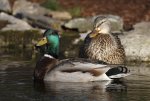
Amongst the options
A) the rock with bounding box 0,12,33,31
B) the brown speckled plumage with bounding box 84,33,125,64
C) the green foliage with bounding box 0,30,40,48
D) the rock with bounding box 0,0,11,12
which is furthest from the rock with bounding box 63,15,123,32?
the brown speckled plumage with bounding box 84,33,125,64

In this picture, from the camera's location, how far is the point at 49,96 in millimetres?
12211

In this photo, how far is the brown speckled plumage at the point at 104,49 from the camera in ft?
49.0

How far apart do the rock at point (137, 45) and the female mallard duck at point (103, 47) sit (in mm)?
2396

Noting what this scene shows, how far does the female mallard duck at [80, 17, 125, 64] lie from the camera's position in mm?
14945

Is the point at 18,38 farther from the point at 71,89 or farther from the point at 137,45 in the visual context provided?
the point at 71,89

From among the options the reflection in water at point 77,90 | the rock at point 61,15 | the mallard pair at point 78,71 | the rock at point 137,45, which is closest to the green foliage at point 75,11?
the rock at point 61,15

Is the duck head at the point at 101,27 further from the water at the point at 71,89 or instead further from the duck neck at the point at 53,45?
the water at the point at 71,89

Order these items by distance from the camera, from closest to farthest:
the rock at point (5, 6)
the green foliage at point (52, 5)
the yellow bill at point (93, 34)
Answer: the yellow bill at point (93, 34), the rock at point (5, 6), the green foliage at point (52, 5)

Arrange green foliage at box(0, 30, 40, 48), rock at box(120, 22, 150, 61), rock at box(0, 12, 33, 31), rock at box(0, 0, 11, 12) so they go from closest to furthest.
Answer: rock at box(120, 22, 150, 61)
green foliage at box(0, 30, 40, 48)
rock at box(0, 12, 33, 31)
rock at box(0, 0, 11, 12)

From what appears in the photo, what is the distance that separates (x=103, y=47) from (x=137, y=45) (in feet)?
9.99

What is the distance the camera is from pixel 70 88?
13.1 metres

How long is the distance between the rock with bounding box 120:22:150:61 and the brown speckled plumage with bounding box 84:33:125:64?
8.08 feet

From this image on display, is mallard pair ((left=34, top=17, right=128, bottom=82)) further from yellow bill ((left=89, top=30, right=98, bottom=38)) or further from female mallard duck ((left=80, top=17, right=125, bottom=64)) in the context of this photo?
yellow bill ((left=89, top=30, right=98, bottom=38))

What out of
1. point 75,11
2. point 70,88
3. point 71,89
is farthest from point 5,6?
point 71,89
